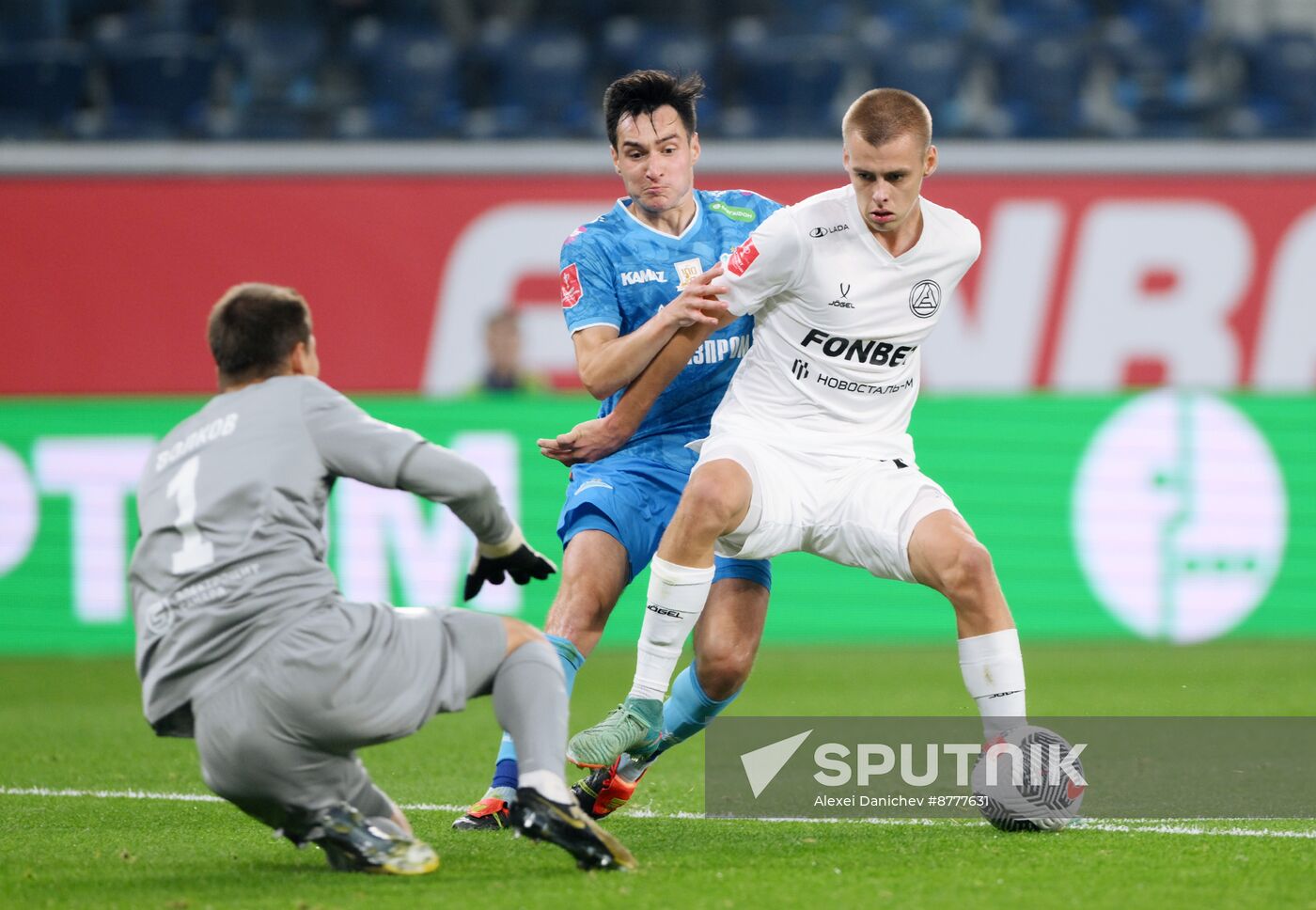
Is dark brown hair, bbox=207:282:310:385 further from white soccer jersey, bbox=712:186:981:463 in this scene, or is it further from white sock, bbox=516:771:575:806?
white soccer jersey, bbox=712:186:981:463

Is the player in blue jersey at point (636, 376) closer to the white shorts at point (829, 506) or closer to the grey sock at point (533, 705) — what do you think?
the white shorts at point (829, 506)

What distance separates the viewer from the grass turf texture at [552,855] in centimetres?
393

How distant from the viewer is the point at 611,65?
14.6m

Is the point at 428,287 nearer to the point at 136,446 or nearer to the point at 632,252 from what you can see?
the point at 136,446

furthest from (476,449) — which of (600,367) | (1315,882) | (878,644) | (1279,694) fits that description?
(1315,882)

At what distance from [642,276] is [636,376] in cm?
48

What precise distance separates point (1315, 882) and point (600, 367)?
2.40 meters

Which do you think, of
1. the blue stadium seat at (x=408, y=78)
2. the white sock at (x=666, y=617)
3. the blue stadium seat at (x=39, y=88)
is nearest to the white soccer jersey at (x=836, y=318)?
the white sock at (x=666, y=617)

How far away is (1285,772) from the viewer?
603 centimetres

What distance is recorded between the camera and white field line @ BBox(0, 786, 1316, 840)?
4816 millimetres

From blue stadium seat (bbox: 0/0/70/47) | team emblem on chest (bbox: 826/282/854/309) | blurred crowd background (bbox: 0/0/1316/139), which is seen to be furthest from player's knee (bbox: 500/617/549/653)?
blue stadium seat (bbox: 0/0/70/47)

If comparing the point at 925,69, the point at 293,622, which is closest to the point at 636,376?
the point at 293,622

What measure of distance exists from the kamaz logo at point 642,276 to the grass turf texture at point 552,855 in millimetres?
1665

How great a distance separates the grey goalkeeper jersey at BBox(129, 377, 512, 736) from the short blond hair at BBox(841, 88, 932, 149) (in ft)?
5.35
